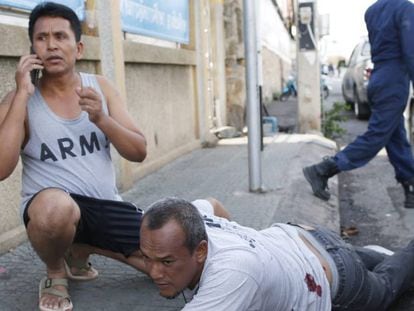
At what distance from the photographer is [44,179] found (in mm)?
2662

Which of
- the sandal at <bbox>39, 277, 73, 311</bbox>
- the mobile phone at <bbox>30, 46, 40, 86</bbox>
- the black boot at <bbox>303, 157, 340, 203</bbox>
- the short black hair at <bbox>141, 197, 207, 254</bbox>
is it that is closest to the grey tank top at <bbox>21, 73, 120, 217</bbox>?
the mobile phone at <bbox>30, 46, 40, 86</bbox>

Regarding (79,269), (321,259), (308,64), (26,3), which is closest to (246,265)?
(321,259)

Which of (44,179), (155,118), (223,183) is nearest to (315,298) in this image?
(44,179)

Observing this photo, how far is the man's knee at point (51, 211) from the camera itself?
246 cm

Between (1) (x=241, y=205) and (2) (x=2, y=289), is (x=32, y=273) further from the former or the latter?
(1) (x=241, y=205)

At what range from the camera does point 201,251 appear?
6.29 ft

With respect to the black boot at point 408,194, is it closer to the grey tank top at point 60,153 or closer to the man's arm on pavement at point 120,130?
the man's arm on pavement at point 120,130

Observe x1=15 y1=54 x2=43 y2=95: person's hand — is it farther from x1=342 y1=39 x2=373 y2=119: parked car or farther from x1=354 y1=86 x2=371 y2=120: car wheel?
x1=354 y1=86 x2=371 y2=120: car wheel

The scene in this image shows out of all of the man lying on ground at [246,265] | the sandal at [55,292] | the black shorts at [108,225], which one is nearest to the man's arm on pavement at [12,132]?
the black shorts at [108,225]

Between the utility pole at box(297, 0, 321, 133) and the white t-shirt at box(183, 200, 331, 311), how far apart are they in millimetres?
6723

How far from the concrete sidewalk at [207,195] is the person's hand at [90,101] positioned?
3.02ft

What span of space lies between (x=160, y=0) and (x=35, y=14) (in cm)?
423

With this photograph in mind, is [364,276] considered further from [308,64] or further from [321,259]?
[308,64]

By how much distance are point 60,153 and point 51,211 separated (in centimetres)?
31
